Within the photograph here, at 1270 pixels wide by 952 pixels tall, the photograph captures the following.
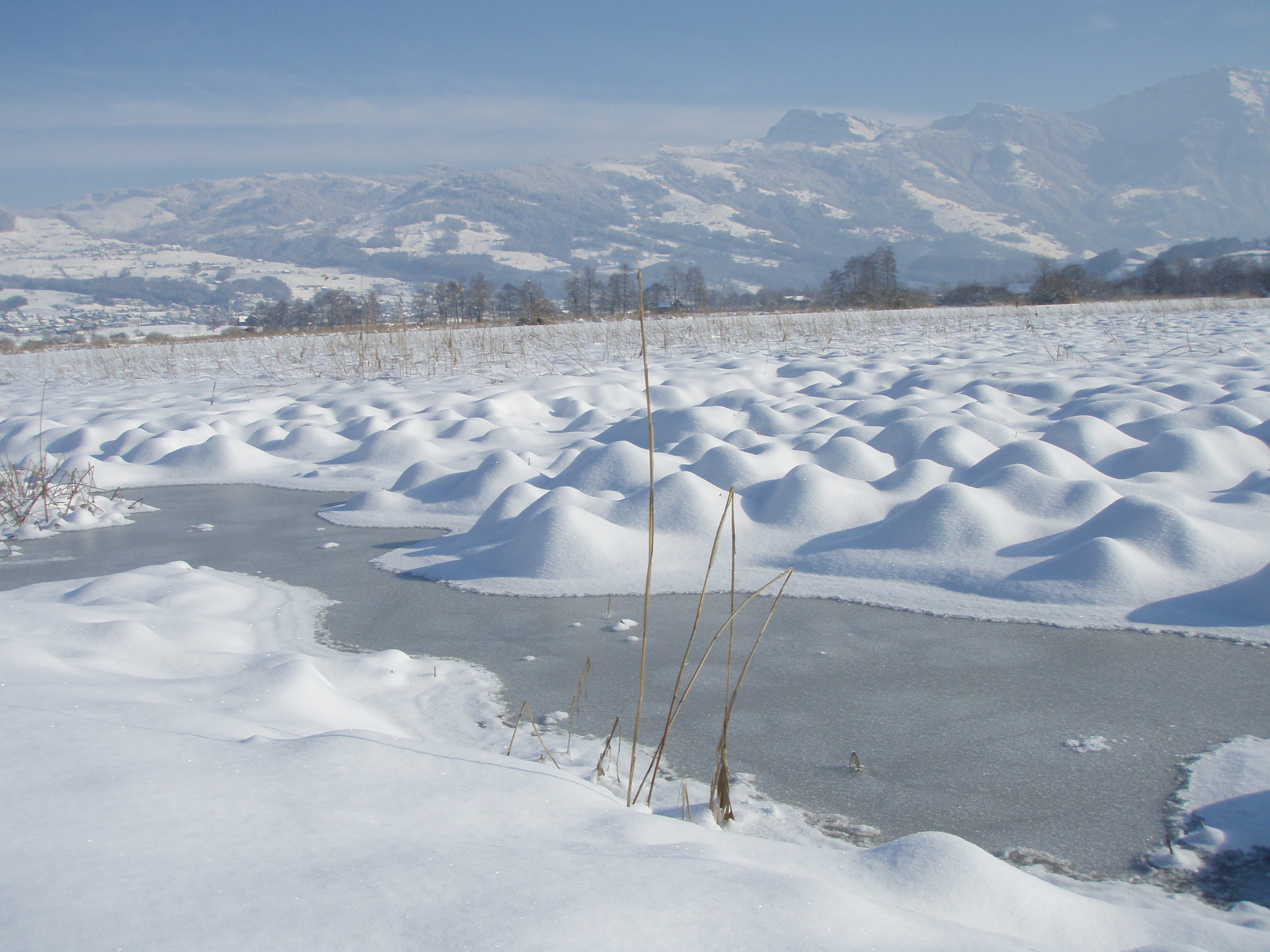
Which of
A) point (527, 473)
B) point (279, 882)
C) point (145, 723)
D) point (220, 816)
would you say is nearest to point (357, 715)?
point (145, 723)

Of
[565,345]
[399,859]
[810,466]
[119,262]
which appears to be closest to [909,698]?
[399,859]

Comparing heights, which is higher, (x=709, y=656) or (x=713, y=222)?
(x=713, y=222)

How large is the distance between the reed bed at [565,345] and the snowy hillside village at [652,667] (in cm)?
220

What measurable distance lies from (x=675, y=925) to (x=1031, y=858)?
0.88m

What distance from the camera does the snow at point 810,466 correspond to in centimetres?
255

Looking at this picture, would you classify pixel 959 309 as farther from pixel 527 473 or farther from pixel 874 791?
pixel 874 791

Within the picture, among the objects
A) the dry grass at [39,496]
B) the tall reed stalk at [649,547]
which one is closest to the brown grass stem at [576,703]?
the tall reed stalk at [649,547]

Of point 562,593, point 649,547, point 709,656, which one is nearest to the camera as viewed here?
point 649,547

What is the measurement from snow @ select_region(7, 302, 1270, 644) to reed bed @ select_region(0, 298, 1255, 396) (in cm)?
60

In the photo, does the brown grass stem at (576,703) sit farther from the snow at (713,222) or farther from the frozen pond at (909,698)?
the snow at (713,222)

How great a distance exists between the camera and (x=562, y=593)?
2680 mm

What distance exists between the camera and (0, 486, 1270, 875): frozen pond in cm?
144

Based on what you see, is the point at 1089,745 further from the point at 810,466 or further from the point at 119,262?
the point at 119,262

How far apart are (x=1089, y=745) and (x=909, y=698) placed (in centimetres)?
38
